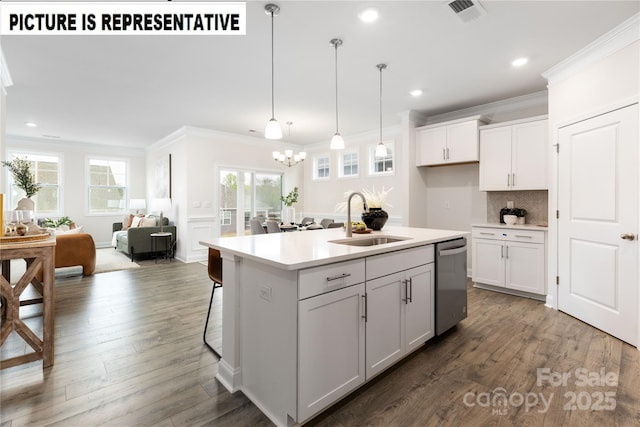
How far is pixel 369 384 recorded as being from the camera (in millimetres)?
2010

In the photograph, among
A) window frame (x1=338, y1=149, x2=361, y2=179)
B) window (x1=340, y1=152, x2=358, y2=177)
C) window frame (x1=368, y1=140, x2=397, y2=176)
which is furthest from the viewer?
window (x1=340, y1=152, x2=358, y2=177)

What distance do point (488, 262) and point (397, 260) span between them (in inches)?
107

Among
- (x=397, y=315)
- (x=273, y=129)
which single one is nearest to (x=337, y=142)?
(x=273, y=129)

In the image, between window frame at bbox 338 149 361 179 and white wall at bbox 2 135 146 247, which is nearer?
window frame at bbox 338 149 361 179

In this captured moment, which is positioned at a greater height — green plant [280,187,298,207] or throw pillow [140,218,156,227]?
green plant [280,187,298,207]

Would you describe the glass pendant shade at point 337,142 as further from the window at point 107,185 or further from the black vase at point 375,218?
the window at point 107,185

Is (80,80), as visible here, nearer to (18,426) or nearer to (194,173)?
(194,173)

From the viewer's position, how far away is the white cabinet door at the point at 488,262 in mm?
4059

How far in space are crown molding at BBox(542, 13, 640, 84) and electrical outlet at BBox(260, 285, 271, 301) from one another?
356 cm

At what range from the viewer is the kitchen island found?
1.57m

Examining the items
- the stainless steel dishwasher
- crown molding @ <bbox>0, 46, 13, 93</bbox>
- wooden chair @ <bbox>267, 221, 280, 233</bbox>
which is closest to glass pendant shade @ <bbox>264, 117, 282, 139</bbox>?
the stainless steel dishwasher

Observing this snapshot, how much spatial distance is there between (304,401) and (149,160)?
8.50 meters

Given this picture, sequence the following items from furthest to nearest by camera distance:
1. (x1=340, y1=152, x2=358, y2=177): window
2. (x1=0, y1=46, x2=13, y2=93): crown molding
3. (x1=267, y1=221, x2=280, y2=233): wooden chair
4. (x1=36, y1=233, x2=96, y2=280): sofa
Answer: (x1=340, y1=152, x2=358, y2=177): window
(x1=267, y1=221, x2=280, y2=233): wooden chair
(x1=36, y1=233, x2=96, y2=280): sofa
(x1=0, y1=46, x2=13, y2=93): crown molding

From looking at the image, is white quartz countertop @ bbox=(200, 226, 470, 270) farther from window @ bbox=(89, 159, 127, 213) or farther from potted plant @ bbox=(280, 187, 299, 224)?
window @ bbox=(89, 159, 127, 213)
